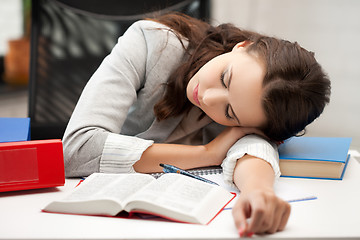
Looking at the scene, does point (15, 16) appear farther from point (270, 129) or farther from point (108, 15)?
point (270, 129)

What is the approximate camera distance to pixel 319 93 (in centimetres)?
94

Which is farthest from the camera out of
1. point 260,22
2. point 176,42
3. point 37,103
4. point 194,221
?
point 260,22

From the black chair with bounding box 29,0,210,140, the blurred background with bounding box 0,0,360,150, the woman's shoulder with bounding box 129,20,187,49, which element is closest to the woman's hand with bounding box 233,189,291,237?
the woman's shoulder with bounding box 129,20,187,49

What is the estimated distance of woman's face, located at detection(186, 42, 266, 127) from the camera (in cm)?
92

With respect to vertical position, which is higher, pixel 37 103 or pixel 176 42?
pixel 176 42

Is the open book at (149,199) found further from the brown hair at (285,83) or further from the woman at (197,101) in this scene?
the brown hair at (285,83)

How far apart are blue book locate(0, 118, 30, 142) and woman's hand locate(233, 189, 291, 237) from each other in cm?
47

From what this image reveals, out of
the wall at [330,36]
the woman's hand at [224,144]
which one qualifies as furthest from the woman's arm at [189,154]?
the wall at [330,36]

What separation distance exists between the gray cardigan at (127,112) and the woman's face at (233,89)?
0.24 feet

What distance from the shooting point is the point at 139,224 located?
27.8 inches

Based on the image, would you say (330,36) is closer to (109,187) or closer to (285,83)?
(285,83)

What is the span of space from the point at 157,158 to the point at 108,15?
73 cm

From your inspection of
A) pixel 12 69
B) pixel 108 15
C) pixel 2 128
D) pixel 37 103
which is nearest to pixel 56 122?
pixel 37 103

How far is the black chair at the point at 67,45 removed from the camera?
4.98 feet
